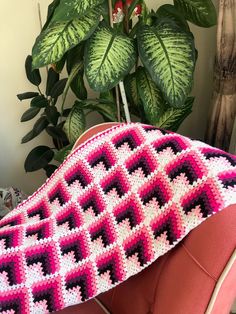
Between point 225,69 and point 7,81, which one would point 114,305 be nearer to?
point 225,69

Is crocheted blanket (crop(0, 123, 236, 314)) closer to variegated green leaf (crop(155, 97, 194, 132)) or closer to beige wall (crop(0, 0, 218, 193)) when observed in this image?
variegated green leaf (crop(155, 97, 194, 132))

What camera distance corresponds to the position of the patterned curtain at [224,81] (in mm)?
1209

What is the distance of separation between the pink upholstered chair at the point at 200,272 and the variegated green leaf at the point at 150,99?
→ 53 centimetres

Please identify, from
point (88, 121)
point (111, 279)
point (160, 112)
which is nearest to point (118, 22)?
point (160, 112)

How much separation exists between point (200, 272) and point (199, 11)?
85cm

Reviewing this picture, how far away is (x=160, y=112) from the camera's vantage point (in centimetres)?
123

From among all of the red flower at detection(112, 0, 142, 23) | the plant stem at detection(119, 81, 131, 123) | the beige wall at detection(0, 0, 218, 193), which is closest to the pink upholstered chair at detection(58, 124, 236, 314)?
the plant stem at detection(119, 81, 131, 123)

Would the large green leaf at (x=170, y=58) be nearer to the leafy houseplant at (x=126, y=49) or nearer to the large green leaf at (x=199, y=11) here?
the leafy houseplant at (x=126, y=49)

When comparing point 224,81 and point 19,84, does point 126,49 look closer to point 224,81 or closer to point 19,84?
point 224,81

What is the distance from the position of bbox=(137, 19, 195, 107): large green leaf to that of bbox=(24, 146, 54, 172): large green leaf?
65 centimetres

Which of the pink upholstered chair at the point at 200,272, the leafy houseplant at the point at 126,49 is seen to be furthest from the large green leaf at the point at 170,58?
the pink upholstered chair at the point at 200,272

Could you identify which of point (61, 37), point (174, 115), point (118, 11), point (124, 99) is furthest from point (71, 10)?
point (174, 115)

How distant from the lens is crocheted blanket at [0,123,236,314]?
77 centimetres

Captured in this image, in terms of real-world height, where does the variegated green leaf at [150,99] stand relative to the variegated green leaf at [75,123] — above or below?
above
